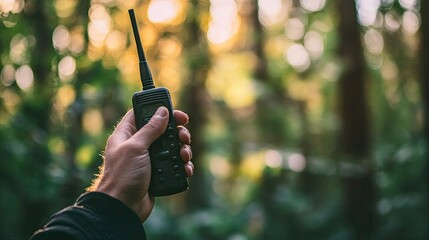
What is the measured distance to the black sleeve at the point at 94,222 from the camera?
4.51 ft

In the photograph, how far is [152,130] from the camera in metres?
1.69

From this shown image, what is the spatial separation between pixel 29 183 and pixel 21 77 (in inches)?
57.9

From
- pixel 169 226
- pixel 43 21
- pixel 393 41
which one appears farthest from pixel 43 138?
pixel 393 41

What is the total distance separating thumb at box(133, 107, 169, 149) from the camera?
169 cm

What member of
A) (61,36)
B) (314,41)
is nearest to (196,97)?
(61,36)

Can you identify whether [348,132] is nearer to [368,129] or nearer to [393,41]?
[368,129]

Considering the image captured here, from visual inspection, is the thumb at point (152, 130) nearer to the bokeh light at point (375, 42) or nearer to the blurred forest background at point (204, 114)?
the blurred forest background at point (204, 114)

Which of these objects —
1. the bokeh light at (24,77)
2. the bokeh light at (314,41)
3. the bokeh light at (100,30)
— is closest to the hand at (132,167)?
the bokeh light at (24,77)

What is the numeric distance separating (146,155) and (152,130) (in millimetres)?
85

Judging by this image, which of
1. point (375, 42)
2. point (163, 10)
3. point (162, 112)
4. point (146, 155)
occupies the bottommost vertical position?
point (375, 42)

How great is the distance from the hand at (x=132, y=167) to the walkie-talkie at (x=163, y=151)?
0.03 m

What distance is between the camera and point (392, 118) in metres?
21.3

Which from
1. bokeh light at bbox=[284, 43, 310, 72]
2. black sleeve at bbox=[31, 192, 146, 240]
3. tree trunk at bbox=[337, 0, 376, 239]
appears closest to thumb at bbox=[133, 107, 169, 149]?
black sleeve at bbox=[31, 192, 146, 240]

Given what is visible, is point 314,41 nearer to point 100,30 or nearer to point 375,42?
point 375,42
